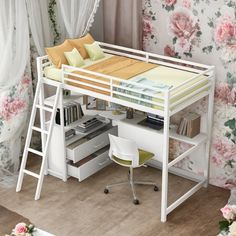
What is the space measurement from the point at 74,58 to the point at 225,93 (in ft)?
4.68

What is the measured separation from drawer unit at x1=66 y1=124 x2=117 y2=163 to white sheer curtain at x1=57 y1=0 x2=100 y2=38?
1016 millimetres

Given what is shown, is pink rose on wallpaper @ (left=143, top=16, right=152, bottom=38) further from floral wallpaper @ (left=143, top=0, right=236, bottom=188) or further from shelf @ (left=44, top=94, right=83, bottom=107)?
shelf @ (left=44, top=94, right=83, bottom=107)

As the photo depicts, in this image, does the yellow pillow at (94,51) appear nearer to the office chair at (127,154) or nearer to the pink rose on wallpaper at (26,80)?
the pink rose on wallpaper at (26,80)

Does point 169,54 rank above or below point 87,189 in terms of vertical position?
above

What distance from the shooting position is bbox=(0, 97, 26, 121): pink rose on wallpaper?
17.7 ft

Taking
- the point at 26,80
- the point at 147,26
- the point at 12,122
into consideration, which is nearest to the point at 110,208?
the point at 12,122

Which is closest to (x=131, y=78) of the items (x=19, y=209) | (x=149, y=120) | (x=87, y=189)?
(x=149, y=120)

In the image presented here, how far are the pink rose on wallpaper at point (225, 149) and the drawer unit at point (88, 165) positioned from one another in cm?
113

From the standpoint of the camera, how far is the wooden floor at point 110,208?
483 cm

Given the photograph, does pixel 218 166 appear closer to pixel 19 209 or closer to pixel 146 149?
pixel 146 149

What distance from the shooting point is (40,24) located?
18.4 feet

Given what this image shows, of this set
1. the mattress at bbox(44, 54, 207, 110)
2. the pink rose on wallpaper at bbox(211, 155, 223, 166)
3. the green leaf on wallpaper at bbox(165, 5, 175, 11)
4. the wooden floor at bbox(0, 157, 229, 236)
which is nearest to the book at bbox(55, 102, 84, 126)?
the mattress at bbox(44, 54, 207, 110)

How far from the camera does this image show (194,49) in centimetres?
528

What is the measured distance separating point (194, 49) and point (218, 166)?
1150mm
